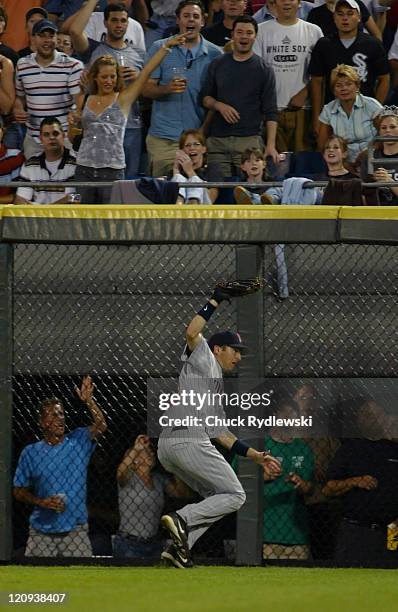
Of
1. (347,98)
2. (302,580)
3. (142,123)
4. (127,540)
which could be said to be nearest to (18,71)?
(142,123)

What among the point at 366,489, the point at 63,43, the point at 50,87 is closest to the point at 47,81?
the point at 50,87

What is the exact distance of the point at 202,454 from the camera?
872cm

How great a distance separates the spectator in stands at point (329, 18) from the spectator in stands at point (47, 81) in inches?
93.8

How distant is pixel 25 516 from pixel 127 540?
2.74ft

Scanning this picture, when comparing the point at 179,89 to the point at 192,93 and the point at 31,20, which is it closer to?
the point at 192,93

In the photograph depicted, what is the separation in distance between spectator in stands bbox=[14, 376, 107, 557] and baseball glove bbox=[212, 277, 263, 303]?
1285mm

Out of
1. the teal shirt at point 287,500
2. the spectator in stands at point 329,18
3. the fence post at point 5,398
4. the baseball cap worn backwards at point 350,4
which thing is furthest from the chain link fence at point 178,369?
the spectator in stands at point 329,18

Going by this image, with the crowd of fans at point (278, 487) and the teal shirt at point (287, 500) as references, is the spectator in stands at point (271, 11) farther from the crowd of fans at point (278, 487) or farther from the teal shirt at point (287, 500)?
the teal shirt at point (287, 500)

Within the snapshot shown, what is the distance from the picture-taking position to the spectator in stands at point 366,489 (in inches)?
360

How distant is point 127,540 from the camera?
30.7 ft

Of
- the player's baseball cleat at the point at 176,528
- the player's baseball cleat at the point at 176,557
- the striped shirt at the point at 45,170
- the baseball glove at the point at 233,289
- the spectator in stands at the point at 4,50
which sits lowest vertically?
the player's baseball cleat at the point at 176,557

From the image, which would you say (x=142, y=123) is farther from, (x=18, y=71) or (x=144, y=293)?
(x=144, y=293)

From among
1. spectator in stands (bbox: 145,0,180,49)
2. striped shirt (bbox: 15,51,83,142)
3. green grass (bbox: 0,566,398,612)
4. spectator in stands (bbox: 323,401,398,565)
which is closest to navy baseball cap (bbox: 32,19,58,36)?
striped shirt (bbox: 15,51,83,142)

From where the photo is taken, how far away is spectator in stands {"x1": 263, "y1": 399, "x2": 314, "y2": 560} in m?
9.20
